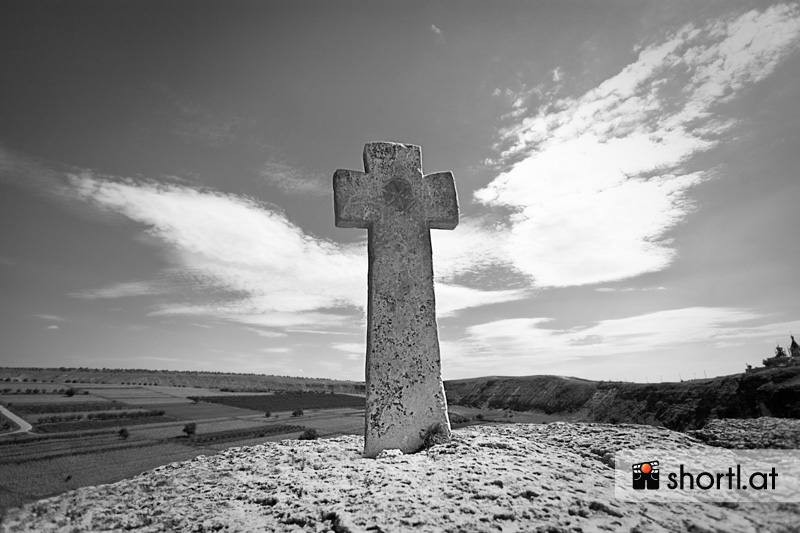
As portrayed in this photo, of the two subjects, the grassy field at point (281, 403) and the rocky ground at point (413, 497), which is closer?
the rocky ground at point (413, 497)

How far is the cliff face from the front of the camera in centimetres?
1001

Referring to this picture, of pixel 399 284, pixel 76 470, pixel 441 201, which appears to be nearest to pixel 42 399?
pixel 76 470

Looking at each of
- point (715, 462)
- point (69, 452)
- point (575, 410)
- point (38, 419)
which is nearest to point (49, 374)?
point (38, 419)

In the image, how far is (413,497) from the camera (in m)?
2.85

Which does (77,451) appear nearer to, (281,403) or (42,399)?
(281,403)

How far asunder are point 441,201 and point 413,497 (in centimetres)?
451

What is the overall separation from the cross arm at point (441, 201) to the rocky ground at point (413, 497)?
10.8 feet

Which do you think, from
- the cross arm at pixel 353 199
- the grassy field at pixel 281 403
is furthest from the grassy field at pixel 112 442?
the cross arm at pixel 353 199

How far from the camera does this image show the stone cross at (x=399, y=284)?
5231 millimetres

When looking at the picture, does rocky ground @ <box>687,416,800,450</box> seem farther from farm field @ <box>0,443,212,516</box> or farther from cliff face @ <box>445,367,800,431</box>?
farm field @ <box>0,443,212,516</box>

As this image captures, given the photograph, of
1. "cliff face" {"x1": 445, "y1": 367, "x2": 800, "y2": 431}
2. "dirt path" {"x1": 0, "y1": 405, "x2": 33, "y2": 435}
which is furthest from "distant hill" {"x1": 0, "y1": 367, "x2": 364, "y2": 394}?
"cliff face" {"x1": 445, "y1": 367, "x2": 800, "y2": 431}

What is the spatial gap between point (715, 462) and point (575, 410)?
69.2 ft

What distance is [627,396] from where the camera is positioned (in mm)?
19078

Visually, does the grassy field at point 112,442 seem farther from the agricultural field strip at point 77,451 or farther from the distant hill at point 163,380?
the distant hill at point 163,380
